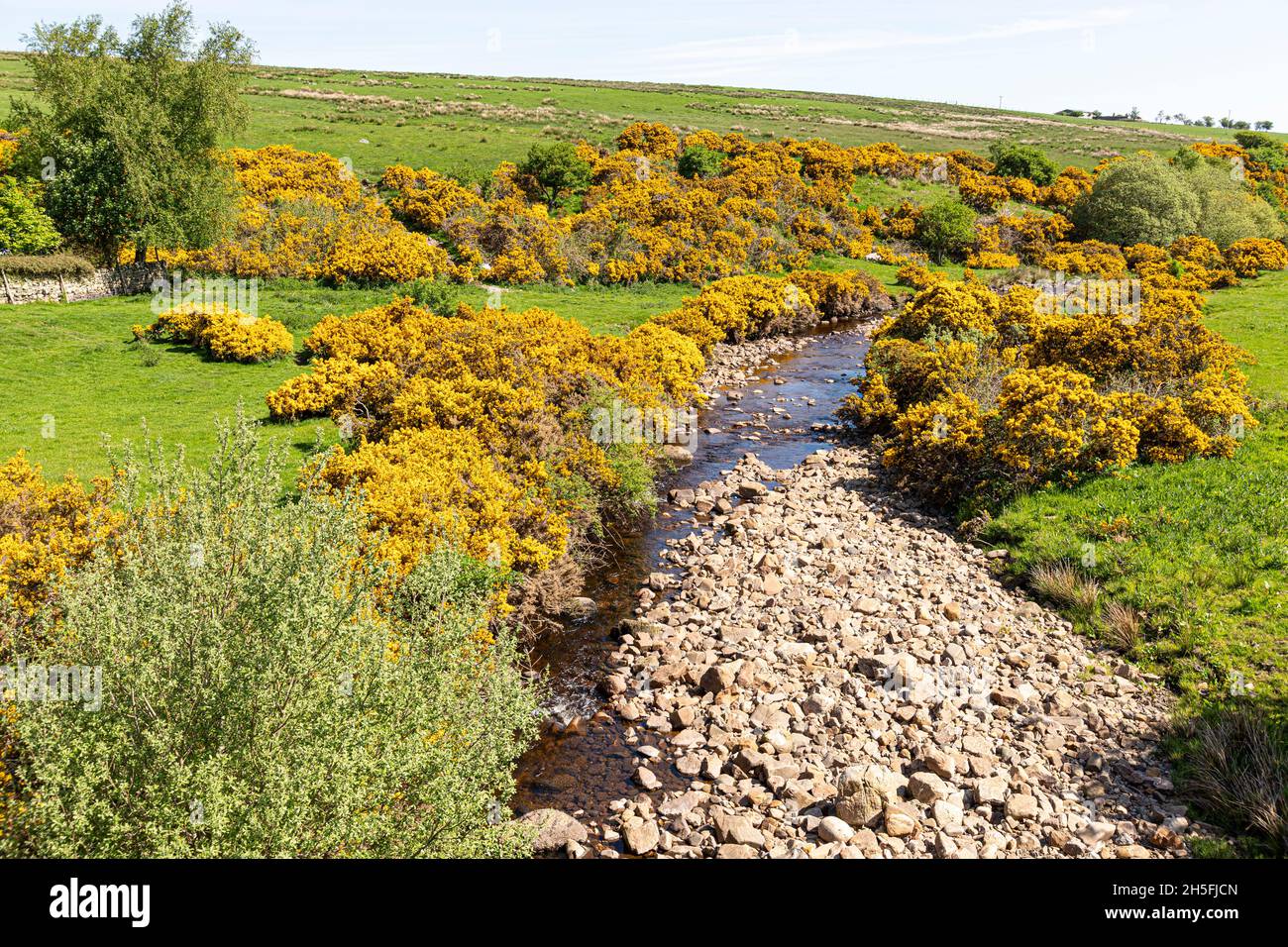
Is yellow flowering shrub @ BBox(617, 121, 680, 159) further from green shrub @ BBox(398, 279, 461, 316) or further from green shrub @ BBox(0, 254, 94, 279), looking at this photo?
green shrub @ BBox(0, 254, 94, 279)

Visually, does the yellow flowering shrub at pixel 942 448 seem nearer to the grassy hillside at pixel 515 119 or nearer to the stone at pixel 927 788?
the stone at pixel 927 788

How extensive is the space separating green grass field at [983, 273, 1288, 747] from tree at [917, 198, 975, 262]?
38499mm

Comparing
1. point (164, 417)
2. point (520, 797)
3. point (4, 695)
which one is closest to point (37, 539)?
point (4, 695)

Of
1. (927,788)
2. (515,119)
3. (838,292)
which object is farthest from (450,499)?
(515,119)

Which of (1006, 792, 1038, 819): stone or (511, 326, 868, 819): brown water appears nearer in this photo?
(1006, 792, 1038, 819): stone

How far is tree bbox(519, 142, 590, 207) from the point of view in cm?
5450

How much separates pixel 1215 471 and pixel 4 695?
24.9 meters

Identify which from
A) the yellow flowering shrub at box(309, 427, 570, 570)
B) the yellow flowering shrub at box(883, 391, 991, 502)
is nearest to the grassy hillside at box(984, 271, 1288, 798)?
the yellow flowering shrub at box(883, 391, 991, 502)

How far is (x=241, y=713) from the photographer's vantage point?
681 cm

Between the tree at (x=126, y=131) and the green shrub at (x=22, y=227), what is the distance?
76 cm

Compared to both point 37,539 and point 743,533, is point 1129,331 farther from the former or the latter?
point 37,539

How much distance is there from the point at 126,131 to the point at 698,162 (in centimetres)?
4453

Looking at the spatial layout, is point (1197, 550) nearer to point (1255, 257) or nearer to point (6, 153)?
point (1255, 257)

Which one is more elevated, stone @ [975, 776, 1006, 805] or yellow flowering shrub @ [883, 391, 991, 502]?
yellow flowering shrub @ [883, 391, 991, 502]
